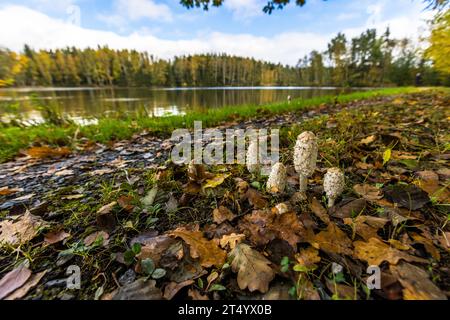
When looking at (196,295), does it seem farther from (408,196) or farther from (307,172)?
(408,196)

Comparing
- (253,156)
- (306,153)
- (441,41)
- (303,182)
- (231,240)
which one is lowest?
(231,240)

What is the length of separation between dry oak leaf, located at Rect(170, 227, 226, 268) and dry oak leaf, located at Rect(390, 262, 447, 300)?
Answer: 719 mm

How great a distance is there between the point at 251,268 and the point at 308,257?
10.6 inches

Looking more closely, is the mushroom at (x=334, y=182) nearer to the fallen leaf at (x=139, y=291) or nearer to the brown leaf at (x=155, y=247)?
the brown leaf at (x=155, y=247)

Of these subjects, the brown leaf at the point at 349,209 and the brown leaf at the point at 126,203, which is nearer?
the brown leaf at the point at 349,209

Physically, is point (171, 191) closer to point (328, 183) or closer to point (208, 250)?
point (208, 250)

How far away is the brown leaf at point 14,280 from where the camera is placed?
100 cm

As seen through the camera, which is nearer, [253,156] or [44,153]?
[253,156]

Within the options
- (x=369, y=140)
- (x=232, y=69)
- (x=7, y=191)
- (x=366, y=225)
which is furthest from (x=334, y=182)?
(x=232, y=69)

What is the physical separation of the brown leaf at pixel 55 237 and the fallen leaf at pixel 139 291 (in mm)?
643

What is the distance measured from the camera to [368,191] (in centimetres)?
151

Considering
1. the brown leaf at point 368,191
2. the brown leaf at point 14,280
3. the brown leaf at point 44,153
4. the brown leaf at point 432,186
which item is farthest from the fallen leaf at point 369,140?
the brown leaf at point 44,153

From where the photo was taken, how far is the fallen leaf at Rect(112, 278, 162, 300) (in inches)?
35.7

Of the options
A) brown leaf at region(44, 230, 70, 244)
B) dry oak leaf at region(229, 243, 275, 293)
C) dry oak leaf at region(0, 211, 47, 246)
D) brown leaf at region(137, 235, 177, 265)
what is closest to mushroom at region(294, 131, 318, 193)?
dry oak leaf at region(229, 243, 275, 293)
